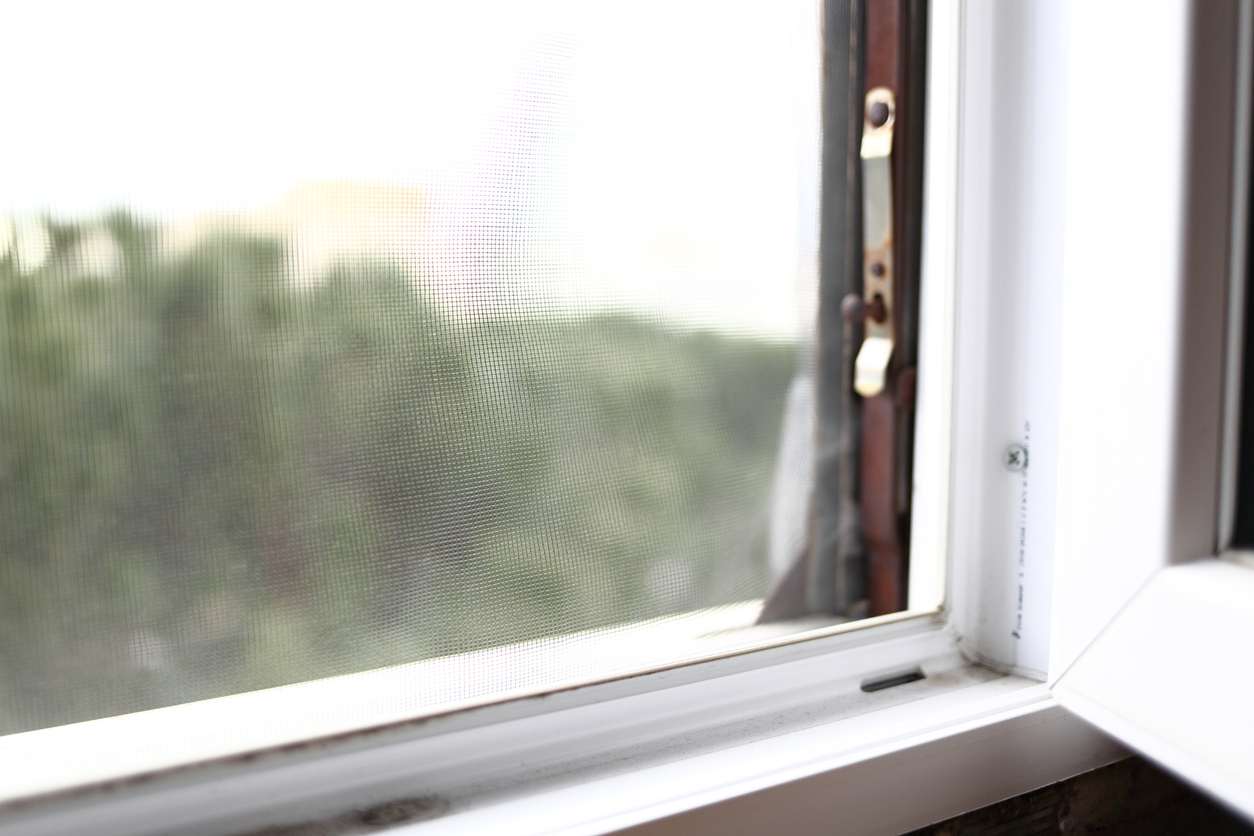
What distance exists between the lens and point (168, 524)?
0.48 m

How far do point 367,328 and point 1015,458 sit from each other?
59cm

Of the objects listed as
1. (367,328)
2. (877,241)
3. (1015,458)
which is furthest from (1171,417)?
(367,328)

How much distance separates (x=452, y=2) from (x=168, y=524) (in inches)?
16.8

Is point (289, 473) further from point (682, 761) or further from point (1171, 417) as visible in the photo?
point (1171, 417)

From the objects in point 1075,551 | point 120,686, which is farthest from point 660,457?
point 120,686

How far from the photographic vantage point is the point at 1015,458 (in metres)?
0.68

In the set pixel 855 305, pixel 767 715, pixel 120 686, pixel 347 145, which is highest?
pixel 347 145

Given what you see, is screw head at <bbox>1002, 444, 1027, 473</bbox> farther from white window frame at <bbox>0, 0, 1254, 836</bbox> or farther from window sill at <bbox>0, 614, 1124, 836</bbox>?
window sill at <bbox>0, 614, 1124, 836</bbox>

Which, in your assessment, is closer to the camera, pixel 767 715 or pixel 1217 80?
pixel 1217 80

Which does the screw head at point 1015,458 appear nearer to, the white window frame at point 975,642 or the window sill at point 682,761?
the white window frame at point 975,642

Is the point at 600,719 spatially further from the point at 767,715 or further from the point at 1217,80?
the point at 1217,80

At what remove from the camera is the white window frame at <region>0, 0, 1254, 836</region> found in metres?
0.46

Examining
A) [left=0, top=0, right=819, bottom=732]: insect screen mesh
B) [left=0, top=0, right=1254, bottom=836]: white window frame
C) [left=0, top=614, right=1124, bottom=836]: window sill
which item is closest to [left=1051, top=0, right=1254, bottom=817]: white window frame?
[left=0, top=0, right=1254, bottom=836]: white window frame

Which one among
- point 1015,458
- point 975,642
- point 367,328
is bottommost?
point 975,642
